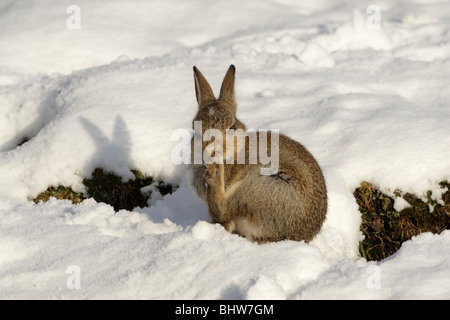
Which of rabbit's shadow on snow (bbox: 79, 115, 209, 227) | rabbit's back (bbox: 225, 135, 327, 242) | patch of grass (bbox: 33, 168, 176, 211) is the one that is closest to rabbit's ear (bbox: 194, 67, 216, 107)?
rabbit's back (bbox: 225, 135, 327, 242)

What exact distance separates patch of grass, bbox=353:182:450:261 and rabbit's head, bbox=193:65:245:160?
1.88 m

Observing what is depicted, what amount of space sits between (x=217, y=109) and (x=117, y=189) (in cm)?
225

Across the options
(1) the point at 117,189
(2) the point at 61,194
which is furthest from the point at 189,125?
(2) the point at 61,194

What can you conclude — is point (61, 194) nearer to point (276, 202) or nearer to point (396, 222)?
point (276, 202)

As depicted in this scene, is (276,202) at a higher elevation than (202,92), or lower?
lower

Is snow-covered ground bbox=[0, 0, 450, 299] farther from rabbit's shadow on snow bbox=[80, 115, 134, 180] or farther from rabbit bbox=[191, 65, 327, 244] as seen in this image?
rabbit bbox=[191, 65, 327, 244]

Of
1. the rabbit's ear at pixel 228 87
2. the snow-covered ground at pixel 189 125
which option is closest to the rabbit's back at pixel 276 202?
the snow-covered ground at pixel 189 125

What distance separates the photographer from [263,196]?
451 centimetres

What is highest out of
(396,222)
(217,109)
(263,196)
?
(217,109)

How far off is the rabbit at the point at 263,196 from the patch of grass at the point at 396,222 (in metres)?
1.16

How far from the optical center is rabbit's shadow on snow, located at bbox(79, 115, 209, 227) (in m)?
5.70

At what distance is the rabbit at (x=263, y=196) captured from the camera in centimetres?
451

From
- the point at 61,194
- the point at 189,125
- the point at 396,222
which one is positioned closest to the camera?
the point at 396,222

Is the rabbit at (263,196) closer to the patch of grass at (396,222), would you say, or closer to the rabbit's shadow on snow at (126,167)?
the rabbit's shadow on snow at (126,167)
